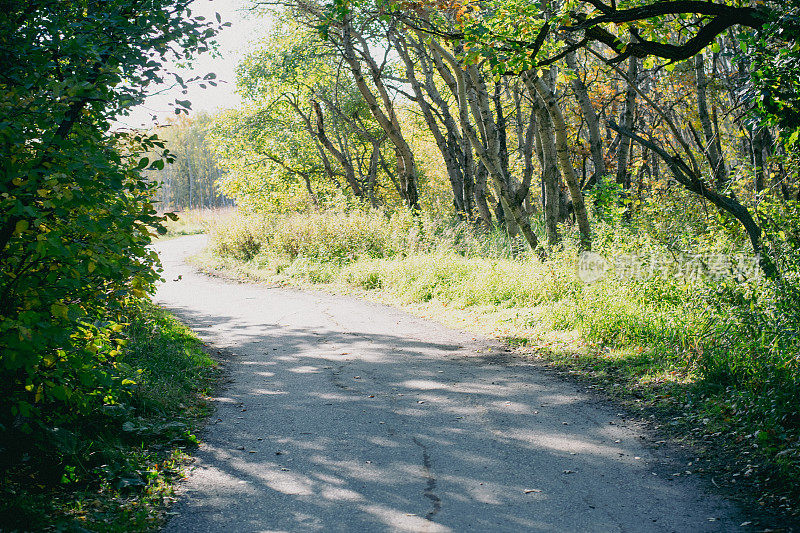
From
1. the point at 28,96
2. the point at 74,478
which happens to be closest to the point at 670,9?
the point at 28,96

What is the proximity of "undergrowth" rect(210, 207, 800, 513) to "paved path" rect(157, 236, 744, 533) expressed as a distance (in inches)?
25.9

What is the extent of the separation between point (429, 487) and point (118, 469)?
2.56 metres

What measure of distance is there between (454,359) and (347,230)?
11.5 m

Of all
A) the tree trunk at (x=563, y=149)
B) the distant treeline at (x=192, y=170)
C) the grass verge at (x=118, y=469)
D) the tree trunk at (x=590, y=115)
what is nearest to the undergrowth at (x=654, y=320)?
the tree trunk at (x=563, y=149)

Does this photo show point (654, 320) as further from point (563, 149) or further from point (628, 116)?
point (628, 116)

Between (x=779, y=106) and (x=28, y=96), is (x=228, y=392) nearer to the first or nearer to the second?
(x=28, y=96)

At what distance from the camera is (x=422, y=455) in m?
5.30

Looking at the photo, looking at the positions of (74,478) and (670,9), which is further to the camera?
(670,9)

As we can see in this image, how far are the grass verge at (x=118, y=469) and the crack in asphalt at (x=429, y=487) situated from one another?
1937 millimetres

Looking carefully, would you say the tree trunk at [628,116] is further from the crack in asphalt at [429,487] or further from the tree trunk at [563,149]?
the crack in asphalt at [429,487]

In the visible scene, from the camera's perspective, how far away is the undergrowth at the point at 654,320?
524 centimetres

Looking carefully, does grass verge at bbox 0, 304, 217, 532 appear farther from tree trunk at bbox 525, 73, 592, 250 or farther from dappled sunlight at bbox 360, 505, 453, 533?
tree trunk at bbox 525, 73, 592, 250

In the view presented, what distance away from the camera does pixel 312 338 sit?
1085 centimetres

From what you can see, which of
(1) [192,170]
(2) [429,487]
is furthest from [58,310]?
(1) [192,170]
